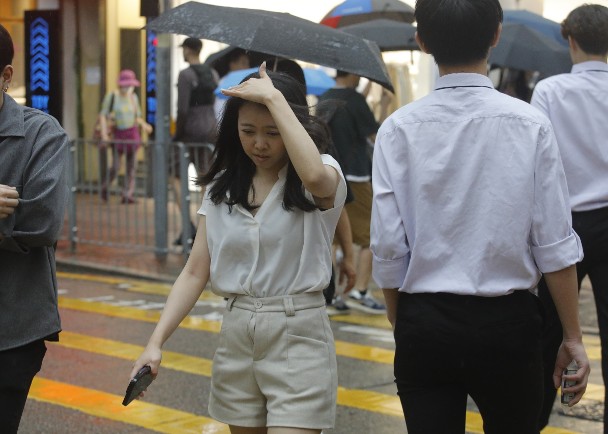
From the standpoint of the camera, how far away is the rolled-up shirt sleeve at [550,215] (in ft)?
10.3

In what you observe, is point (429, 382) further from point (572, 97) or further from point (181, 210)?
point (181, 210)

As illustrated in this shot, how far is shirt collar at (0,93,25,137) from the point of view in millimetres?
3615

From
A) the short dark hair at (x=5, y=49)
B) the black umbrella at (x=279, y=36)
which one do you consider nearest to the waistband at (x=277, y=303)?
the short dark hair at (x=5, y=49)

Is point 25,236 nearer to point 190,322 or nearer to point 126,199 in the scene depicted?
point 190,322

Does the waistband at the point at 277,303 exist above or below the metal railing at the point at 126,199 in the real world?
above

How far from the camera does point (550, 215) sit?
314 cm

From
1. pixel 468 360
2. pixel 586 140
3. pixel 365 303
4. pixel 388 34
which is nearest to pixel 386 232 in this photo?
pixel 468 360

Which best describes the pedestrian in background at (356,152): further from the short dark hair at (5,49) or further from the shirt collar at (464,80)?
the shirt collar at (464,80)

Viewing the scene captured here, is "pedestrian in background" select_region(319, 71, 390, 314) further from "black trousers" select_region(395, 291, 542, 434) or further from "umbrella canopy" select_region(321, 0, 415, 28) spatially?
"black trousers" select_region(395, 291, 542, 434)

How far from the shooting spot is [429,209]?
3145 mm

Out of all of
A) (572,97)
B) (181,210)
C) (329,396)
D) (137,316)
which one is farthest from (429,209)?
(181,210)

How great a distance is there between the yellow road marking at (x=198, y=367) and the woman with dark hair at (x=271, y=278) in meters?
2.55

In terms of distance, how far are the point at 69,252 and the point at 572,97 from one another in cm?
847

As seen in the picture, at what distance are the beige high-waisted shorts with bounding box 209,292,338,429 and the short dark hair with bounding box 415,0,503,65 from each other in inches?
33.4
